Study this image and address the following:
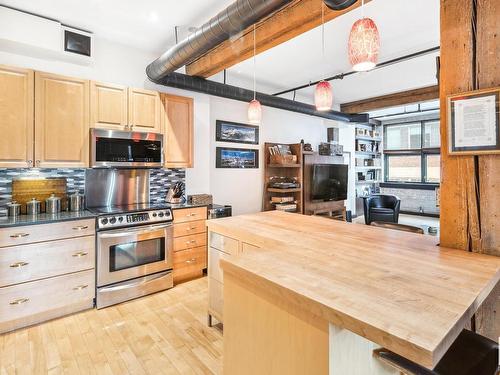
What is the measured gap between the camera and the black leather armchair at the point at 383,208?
6074 mm

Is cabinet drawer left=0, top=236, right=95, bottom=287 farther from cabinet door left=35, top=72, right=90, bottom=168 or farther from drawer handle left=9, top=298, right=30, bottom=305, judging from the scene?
cabinet door left=35, top=72, right=90, bottom=168

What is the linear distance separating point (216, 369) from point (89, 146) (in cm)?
265

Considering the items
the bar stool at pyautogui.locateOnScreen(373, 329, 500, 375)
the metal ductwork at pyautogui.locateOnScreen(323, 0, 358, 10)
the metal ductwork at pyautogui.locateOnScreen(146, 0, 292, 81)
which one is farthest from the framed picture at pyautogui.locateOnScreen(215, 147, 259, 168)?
the bar stool at pyautogui.locateOnScreen(373, 329, 500, 375)

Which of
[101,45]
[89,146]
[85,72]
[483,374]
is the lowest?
[483,374]

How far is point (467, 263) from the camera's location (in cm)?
125

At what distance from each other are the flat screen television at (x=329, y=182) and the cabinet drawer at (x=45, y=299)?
14.2 ft

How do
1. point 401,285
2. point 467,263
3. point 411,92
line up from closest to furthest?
point 401,285
point 467,263
point 411,92

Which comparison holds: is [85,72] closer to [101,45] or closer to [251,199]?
[101,45]

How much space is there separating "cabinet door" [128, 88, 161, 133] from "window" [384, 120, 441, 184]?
7776 mm

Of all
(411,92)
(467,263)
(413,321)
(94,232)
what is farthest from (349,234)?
(411,92)

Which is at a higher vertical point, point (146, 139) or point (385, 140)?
point (385, 140)

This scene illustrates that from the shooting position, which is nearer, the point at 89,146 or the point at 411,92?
the point at 89,146

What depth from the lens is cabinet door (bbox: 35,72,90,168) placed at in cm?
285

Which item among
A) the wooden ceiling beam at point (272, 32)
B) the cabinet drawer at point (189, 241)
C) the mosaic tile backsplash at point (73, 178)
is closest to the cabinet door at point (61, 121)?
the mosaic tile backsplash at point (73, 178)
